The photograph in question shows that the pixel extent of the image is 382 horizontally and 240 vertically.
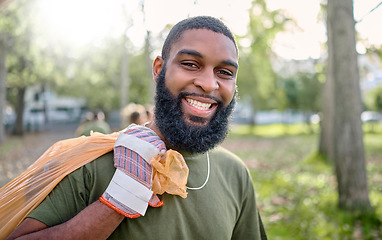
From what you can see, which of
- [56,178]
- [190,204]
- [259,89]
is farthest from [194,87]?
[259,89]

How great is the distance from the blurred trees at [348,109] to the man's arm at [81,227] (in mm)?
5689

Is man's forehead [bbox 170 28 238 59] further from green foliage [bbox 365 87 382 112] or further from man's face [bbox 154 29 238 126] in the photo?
green foliage [bbox 365 87 382 112]

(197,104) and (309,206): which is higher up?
(197,104)

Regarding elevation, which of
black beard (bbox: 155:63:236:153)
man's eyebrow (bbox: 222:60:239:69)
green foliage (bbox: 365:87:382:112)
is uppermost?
man's eyebrow (bbox: 222:60:239:69)

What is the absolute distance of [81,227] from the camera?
143cm

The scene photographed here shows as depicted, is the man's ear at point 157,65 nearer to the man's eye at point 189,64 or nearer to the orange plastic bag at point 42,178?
the man's eye at point 189,64

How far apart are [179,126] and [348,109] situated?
5.32 m

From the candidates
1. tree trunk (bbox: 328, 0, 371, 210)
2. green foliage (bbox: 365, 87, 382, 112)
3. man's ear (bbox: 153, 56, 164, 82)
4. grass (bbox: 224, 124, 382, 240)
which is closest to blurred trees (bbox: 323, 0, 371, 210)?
tree trunk (bbox: 328, 0, 371, 210)

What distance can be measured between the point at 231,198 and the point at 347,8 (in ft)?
17.9

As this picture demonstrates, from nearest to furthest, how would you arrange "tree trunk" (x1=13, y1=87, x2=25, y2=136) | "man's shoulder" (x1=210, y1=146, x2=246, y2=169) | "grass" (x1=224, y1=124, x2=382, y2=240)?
1. "man's shoulder" (x1=210, y1=146, x2=246, y2=169)
2. "grass" (x1=224, y1=124, x2=382, y2=240)
3. "tree trunk" (x1=13, y1=87, x2=25, y2=136)

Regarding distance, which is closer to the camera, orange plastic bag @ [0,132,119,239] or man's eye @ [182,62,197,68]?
orange plastic bag @ [0,132,119,239]

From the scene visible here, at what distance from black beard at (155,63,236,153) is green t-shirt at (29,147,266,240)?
122 millimetres

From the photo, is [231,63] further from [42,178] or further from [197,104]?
[42,178]

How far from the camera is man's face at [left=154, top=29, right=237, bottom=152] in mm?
1750
